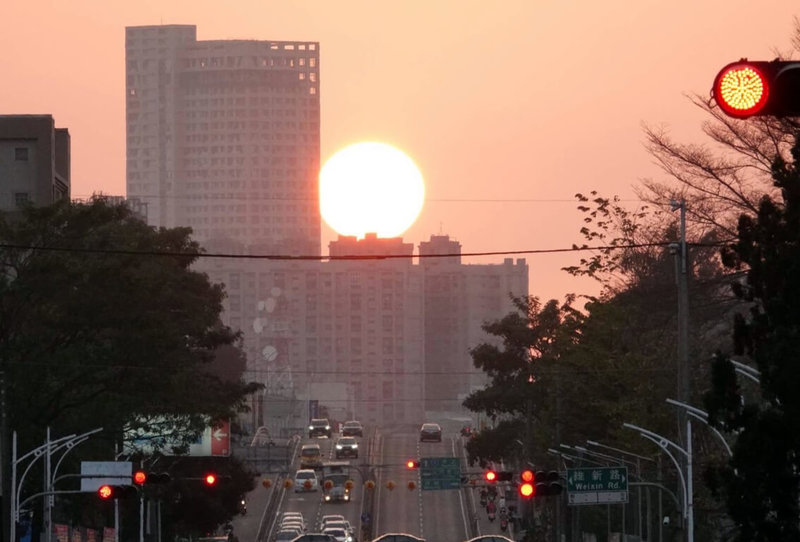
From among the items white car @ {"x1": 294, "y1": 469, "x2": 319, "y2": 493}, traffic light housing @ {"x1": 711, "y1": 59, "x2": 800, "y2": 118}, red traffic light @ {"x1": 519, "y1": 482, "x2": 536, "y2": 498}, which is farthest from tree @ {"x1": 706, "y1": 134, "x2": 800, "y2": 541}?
white car @ {"x1": 294, "y1": 469, "x2": 319, "y2": 493}

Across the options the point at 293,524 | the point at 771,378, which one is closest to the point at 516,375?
the point at 293,524

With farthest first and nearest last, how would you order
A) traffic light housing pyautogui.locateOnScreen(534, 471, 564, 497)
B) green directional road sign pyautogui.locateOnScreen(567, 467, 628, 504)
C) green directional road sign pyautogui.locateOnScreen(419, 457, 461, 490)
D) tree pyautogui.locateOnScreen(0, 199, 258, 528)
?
green directional road sign pyautogui.locateOnScreen(419, 457, 461, 490) → green directional road sign pyautogui.locateOnScreen(567, 467, 628, 504) → tree pyautogui.locateOnScreen(0, 199, 258, 528) → traffic light housing pyautogui.locateOnScreen(534, 471, 564, 497)

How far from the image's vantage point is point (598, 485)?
68.8 meters

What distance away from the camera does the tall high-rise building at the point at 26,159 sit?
10388cm

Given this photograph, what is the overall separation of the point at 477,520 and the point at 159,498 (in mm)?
51278

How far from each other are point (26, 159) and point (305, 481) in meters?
47.6

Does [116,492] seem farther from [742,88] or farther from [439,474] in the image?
[439,474]

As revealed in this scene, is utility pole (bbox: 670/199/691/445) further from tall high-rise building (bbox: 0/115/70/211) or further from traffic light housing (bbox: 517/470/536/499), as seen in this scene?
tall high-rise building (bbox: 0/115/70/211)

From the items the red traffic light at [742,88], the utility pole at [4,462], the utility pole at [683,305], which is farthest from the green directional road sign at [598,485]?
the red traffic light at [742,88]

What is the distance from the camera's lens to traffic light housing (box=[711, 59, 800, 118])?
11.2 m

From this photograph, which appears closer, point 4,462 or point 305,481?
point 4,462

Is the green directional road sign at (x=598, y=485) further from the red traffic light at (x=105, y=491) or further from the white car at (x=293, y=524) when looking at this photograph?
the white car at (x=293, y=524)

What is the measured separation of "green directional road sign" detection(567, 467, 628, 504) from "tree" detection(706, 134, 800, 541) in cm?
3310

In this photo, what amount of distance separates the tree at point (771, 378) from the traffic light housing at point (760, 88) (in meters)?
20.7
